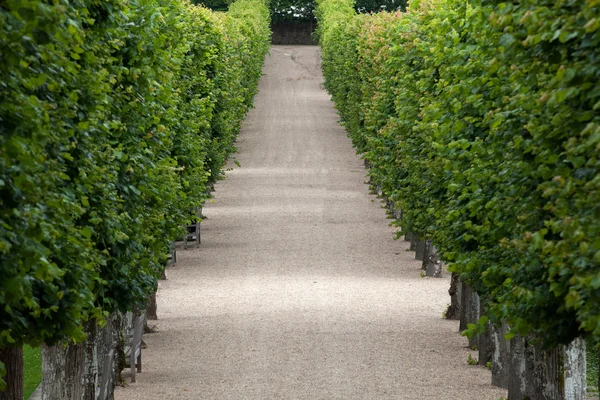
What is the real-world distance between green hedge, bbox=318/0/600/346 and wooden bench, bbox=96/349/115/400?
4.10m

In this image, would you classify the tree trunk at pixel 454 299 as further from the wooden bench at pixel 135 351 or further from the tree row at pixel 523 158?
the wooden bench at pixel 135 351

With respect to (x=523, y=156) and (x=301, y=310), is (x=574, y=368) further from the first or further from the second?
(x=301, y=310)

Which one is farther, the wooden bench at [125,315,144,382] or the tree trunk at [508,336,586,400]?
the wooden bench at [125,315,144,382]

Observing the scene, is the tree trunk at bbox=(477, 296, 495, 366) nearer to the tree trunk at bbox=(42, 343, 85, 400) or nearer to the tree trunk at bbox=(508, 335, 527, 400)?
the tree trunk at bbox=(508, 335, 527, 400)

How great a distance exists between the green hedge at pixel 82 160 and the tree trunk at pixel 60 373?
2.21ft

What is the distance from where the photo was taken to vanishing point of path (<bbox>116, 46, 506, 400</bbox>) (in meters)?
16.9

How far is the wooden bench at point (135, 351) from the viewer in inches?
661

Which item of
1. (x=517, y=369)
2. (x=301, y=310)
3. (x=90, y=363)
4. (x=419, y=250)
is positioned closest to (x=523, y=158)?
(x=517, y=369)

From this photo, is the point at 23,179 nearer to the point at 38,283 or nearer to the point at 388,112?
the point at 38,283

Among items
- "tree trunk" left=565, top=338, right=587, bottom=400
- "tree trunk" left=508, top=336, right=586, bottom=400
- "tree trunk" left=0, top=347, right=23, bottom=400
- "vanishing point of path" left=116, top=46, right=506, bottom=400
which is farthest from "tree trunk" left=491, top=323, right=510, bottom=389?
"tree trunk" left=0, top=347, right=23, bottom=400

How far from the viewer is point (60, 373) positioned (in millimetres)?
12703

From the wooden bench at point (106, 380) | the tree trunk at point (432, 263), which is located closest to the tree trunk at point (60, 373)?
the wooden bench at point (106, 380)

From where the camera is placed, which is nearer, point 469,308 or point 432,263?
point 469,308

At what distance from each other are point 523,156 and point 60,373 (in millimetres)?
5272
